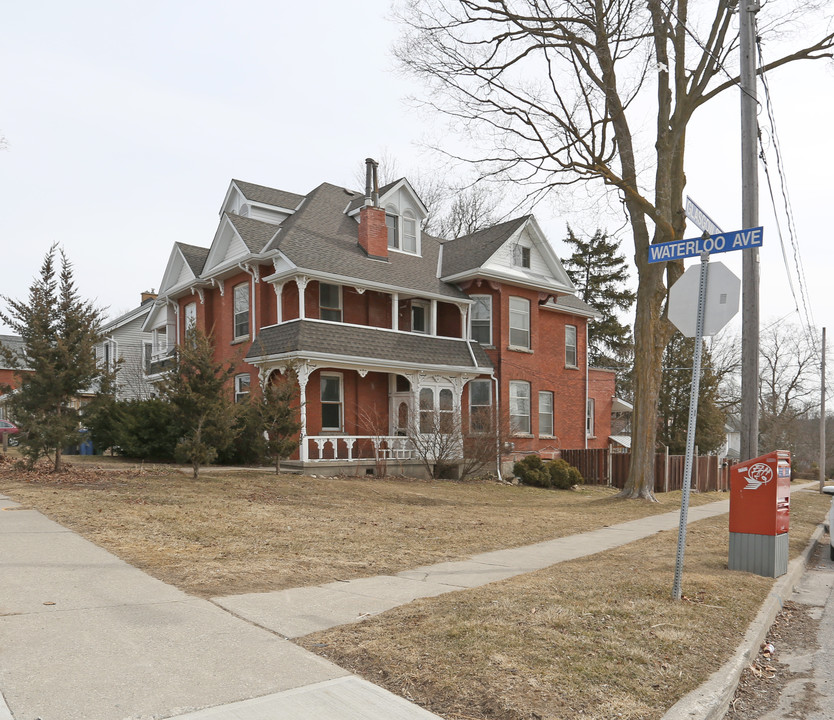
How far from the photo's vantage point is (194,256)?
27.0 metres

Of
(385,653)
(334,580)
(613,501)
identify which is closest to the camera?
(385,653)

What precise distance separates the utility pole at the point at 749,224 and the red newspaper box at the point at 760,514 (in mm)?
1358

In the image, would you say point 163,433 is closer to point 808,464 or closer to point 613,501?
point 613,501

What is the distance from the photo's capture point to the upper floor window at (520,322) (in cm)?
2648

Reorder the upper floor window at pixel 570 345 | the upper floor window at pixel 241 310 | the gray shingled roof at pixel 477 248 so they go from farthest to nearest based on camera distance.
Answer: the upper floor window at pixel 570 345, the gray shingled roof at pixel 477 248, the upper floor window at pixel 241 310

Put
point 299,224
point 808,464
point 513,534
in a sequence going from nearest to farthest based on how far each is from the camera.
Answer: point 513,534 → point 299,224 → point 808,464

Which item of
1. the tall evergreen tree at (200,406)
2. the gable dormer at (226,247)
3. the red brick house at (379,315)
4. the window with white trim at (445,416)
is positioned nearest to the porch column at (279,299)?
the red brick house at (379,315)

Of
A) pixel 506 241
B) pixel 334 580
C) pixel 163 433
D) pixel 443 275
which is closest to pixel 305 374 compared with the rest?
pixel 163 433

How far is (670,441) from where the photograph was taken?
116ft

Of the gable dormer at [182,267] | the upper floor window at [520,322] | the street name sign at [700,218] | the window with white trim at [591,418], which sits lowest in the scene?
the window with white trim at [591,418]

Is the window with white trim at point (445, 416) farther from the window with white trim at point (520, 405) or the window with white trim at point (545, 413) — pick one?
the window with white trim at point (545, 413)

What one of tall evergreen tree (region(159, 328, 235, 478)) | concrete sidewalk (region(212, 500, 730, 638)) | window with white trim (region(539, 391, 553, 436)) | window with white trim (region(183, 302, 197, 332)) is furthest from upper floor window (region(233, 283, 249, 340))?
concrete sidewalk (region(212, 500, 730, 638))

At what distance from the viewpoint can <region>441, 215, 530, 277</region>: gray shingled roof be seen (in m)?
25.5

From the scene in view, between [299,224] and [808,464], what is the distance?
204ft
